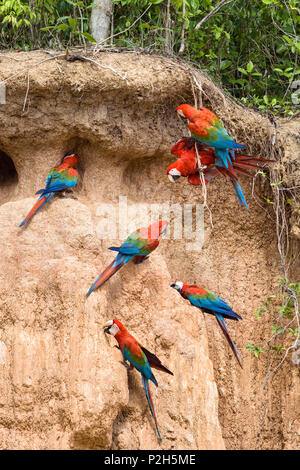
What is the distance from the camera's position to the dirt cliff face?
3684 mm

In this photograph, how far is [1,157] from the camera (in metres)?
4.89

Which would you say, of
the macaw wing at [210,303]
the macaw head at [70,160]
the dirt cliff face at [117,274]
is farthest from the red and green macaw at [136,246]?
the macaw head at [70,160]

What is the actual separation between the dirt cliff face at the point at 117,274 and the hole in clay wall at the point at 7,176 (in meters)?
0.01

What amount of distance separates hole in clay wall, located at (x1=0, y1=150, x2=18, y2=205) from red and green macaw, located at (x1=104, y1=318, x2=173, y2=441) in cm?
152

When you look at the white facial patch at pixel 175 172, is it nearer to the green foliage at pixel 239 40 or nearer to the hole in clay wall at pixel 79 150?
the hole in clay wall at pixel 79 150

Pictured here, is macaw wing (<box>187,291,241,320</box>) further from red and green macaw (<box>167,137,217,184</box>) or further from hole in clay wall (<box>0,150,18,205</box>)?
hole in clay wall (<box>0,150,18,205</box>)

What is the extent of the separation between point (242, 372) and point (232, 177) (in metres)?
1.55

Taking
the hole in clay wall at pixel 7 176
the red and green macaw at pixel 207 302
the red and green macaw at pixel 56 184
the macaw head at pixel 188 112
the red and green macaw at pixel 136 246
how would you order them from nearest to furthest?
the macaw head at pixel 188 112 < the red and green macaw at pixel 136 246 < the red and green macaw at pixel 207 302 < the red and green macaw at pixel 56 184 < the hole in clay wall at pixel 7 176

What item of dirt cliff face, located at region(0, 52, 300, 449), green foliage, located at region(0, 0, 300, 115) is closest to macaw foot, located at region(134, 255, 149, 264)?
dirt cliff face, located at region(0, 52, 300, 449)

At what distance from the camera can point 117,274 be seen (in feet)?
13.6

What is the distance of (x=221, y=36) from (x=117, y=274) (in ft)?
8.00

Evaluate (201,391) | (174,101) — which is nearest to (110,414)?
(201,391)

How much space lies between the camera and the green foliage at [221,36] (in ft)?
16.6

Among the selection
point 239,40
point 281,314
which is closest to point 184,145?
point 281,314
